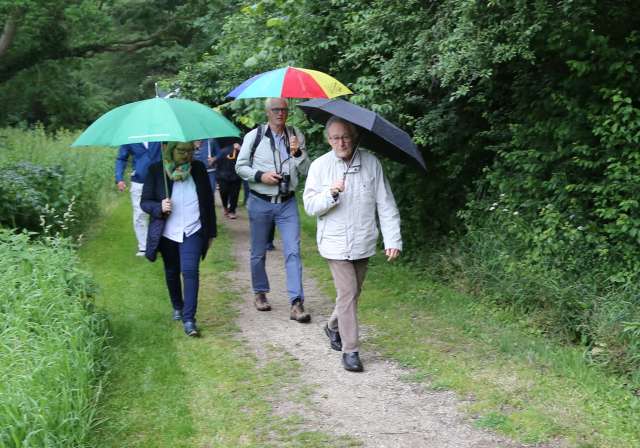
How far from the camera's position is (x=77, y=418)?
4375mm

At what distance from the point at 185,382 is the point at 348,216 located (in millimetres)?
1768

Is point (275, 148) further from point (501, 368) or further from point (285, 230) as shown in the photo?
point (501, 368)

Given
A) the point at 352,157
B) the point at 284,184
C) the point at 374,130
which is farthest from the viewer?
the point at 284,184

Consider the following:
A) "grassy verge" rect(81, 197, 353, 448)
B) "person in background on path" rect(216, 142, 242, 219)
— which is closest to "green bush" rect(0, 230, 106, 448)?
"grassy verge" rect(81, 197, 353, 448)

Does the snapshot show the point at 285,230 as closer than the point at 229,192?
Yes

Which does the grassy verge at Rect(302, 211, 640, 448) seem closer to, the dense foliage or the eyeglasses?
the dense foliage

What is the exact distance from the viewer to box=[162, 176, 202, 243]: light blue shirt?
21.9 ft

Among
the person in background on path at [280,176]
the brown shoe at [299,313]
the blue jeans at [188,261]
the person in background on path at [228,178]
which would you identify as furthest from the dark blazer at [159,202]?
the person in background on path at [228,178]

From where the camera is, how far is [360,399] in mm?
5320

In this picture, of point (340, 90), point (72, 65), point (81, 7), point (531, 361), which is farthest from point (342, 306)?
point (72, 65)

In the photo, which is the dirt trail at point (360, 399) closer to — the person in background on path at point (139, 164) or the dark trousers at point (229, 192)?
the person in background on path at point (139, 164)

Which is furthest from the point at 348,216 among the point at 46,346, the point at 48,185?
the point at 48,185

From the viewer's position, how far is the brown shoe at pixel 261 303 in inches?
305

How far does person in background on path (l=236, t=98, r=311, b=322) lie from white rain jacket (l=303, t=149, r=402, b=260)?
1.30 meters
